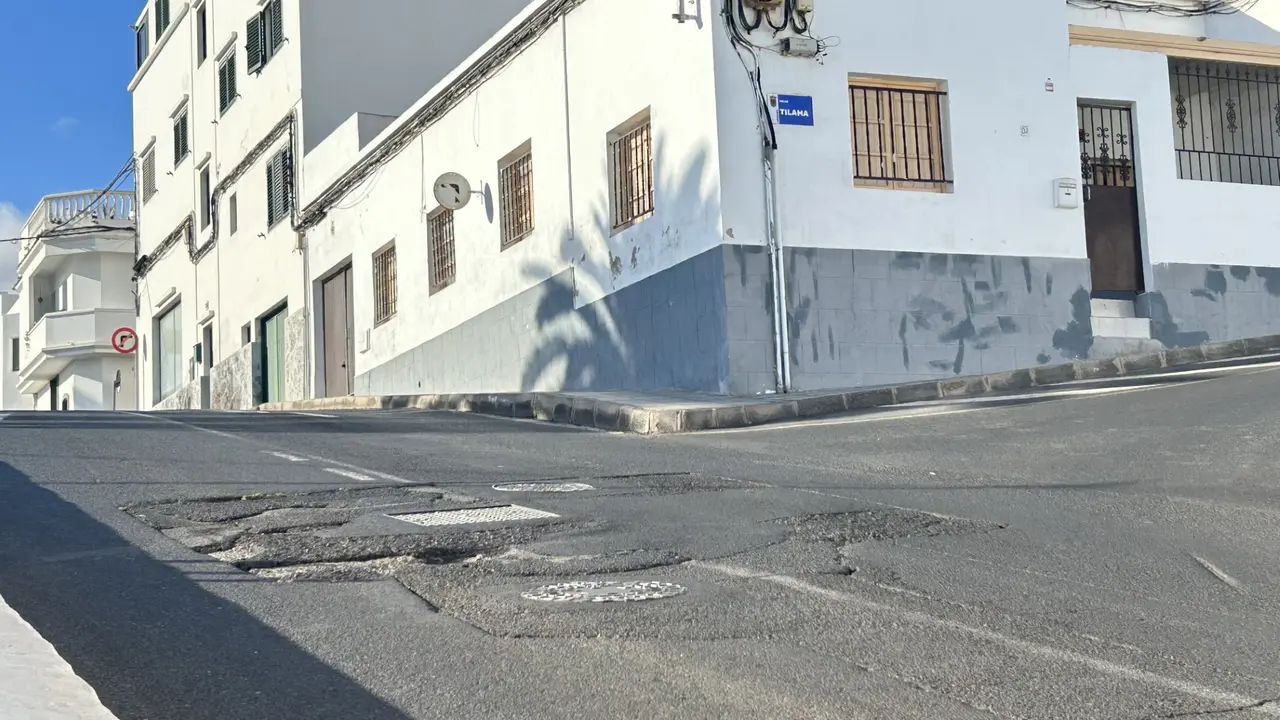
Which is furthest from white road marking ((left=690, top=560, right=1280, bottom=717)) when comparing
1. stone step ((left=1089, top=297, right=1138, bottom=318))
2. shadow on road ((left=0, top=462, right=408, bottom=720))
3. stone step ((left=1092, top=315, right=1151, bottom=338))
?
stone step ((left=1089, top=297, right=1138, bottom=318))

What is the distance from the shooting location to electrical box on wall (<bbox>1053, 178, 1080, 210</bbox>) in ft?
54.2

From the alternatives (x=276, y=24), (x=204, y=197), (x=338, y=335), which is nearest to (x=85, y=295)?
(x=204, y=197)

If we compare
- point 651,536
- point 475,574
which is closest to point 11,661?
point 475,574

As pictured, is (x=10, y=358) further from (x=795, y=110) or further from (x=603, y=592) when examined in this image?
(x=603, y=592)

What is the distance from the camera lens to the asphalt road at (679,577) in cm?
454

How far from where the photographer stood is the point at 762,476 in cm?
929

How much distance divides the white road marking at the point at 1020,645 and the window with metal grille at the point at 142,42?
40161mm

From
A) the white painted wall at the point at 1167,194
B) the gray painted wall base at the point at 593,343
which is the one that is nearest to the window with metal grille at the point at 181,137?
the gray painted wall base at the point at 593,343

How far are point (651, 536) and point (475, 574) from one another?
3.57 ft

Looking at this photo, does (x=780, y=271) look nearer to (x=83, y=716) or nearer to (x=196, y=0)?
(x=83, y=716)

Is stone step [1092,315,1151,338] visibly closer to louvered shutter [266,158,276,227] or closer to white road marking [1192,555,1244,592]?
white road marking [1192,555,1244,592]

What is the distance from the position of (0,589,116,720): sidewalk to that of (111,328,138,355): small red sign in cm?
3853

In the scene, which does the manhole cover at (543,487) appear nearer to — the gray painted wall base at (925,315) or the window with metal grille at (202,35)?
the gray painted wall base at (925,315)

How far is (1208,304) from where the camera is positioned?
17.7 meters
